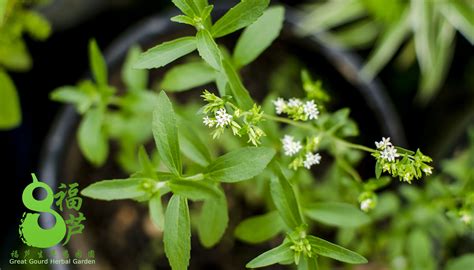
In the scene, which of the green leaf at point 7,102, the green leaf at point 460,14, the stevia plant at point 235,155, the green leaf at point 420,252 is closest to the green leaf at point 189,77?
the stevia plant at point 235,155

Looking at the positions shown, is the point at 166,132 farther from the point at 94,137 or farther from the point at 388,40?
the point at 388,40

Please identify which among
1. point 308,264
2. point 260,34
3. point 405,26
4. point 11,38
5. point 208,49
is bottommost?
point 308,264

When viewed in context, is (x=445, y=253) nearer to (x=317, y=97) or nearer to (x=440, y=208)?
(x=440, y=208)

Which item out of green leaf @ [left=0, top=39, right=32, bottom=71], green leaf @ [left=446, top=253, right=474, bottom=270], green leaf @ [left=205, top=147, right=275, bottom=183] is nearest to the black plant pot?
green leaf @ [left=0, top=39, right=32, bottom=71]

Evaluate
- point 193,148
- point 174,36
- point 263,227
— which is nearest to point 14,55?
point 174,36

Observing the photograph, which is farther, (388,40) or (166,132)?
(388,40)
